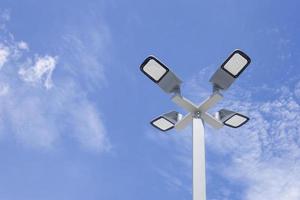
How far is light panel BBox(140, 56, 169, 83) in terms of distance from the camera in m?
4.19

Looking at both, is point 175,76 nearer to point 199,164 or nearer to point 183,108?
point 183,108

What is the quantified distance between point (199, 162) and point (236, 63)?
100 cm

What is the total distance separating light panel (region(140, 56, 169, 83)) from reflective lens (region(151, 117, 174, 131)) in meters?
0.46

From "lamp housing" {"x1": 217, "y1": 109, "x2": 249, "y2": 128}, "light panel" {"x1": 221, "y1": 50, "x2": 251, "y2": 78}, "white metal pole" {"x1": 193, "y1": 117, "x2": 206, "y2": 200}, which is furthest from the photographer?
"lamp housing" {"x1": 217, "y1": 109, "x2": 249, "y2": 128}

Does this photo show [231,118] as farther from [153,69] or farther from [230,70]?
[153,69]

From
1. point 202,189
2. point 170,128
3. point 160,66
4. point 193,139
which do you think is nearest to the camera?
point 202,189

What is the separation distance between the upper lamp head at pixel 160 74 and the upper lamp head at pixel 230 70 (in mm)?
356

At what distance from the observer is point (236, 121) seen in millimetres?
4523

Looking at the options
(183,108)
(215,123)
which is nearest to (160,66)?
(183,108)

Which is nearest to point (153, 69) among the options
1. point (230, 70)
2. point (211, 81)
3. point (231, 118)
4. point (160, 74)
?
point (160, 74)

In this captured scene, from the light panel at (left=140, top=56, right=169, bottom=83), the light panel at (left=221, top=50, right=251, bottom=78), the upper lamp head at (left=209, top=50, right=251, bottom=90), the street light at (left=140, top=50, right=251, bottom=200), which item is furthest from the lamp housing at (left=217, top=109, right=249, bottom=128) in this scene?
the light panel at (left=140, top=56, right=169, bottom=83)

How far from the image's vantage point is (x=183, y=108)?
4.34 metres

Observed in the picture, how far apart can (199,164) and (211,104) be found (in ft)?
2.32

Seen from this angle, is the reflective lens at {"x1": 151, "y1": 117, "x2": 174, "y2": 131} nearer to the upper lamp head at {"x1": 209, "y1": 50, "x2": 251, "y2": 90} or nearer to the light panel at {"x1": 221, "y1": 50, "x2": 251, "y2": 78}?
the upper lamp head at {"x1": 209, "y1": 50, "x2": 251, "y2": 90}
